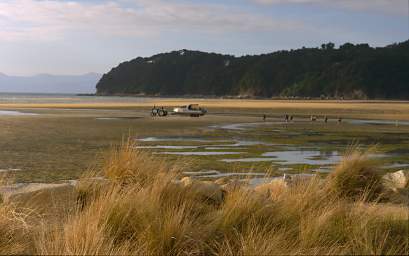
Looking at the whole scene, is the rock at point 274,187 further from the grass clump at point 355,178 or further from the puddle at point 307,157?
the puddle at point 307,157

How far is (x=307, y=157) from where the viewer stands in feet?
59.6

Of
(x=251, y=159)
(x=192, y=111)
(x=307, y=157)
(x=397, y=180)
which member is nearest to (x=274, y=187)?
(x=397, y=180)

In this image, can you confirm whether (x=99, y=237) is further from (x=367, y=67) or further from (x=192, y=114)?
(x=367, y=67)

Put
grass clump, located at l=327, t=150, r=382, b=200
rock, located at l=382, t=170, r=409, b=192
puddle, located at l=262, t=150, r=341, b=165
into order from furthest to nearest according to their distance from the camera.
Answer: puddle, located at l=262, t=150, r=341, b=165 → rock, located at l=382, t=170, r=409, b=192 → grass clump, located at l=327, t=150, r=382, b=200

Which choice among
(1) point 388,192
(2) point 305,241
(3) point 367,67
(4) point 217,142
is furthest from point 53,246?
(3) point 367,67

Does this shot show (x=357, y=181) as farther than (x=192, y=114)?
No

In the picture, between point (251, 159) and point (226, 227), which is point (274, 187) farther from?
point (251, 159)

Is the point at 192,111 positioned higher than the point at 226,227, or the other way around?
the point at 226,227

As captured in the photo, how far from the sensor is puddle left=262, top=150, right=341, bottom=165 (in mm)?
16938

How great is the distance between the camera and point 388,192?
379 inches

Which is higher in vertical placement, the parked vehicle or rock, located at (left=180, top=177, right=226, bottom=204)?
rock, located at (left=180, top=177, right=226, bottom=204)

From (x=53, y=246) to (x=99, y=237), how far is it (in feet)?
1.48

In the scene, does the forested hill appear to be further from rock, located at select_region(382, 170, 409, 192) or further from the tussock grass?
the tussock grass

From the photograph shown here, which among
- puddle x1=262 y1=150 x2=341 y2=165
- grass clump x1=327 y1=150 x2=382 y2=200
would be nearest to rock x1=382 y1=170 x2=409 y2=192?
grass clump x1=327 y1=150 x2=382 y2=200
